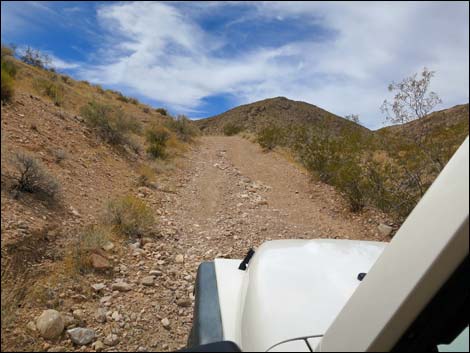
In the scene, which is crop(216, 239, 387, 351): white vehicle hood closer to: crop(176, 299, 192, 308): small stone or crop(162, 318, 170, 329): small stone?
crop(162, 318, 170, 329): small stone

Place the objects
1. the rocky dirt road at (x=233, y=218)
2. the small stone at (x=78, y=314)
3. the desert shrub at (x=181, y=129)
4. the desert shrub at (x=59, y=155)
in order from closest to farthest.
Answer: the small stone at (x=78, y=314) < the rocky dirt road at (x=233, y=218) < the desert shrub at (x=59, y=155) < the desert shrub at (x=181, y=129)

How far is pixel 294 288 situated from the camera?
60.1 inches

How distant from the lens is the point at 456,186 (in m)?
0.79

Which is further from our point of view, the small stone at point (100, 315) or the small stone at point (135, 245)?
the small stone at point (135, 245)

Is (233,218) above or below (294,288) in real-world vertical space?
below

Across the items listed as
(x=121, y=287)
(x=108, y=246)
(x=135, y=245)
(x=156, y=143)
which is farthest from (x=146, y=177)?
(x=121, y=287)

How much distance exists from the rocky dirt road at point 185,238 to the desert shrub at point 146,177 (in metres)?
0.36

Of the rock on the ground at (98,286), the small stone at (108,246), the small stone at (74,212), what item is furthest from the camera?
the small stone at (74,212)

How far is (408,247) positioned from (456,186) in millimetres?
187

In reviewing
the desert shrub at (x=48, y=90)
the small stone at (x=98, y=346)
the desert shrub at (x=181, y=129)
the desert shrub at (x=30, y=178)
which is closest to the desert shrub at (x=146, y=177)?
the desert shrub at (x=30, y=178)

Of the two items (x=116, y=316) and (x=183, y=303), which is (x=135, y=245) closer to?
(x=183, y=303)

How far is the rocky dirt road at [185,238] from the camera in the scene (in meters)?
3.28

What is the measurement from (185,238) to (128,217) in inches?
40.3

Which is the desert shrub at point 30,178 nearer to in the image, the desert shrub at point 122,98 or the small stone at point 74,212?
the small stone at point 74,212
